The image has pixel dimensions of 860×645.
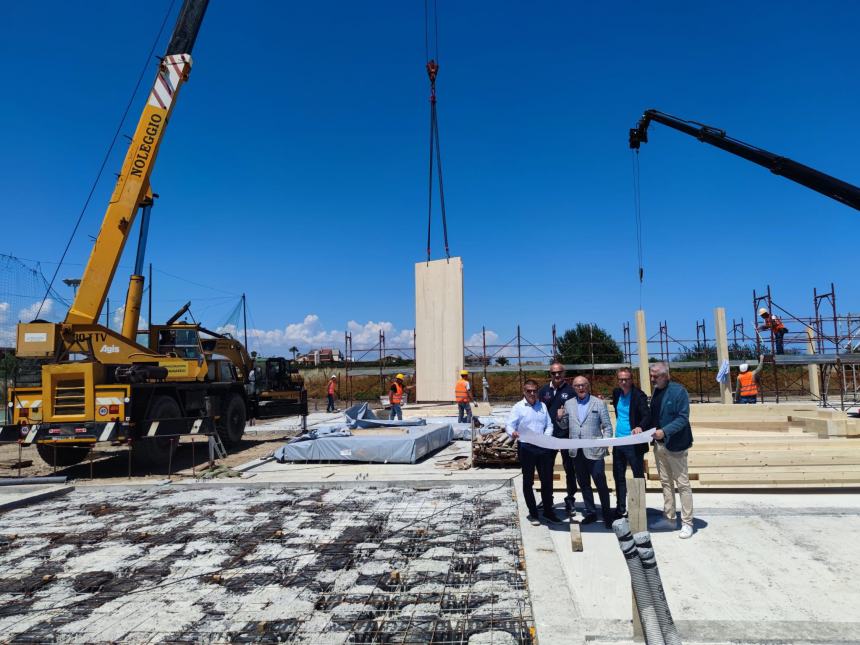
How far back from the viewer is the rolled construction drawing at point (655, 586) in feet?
8.21

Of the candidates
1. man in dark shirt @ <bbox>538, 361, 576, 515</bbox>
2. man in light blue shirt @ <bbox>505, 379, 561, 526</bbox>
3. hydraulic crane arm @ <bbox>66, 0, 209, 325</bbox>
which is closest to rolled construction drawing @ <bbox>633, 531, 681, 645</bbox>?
man in light blue shirt @ <bbox>505, 379, 561, 526</bbox>

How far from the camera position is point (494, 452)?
30.1 ft

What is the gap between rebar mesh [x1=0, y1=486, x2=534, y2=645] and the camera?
3.78 meters

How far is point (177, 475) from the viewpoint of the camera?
9.74 meters

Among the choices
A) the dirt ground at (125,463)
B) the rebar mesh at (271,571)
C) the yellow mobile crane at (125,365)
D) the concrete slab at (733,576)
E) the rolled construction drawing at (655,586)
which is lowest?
the dirt ground at (125,463)

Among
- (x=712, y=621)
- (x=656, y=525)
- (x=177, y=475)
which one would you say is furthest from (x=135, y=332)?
(x=712, y=621)

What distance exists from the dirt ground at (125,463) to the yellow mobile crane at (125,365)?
36cm

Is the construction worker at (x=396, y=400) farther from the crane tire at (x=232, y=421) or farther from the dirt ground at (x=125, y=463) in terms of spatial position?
the crane tire at (x=232, y=421)

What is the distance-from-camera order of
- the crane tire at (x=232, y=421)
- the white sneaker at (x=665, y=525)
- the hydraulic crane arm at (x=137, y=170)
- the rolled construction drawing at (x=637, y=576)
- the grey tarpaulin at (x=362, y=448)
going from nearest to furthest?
the rolled construction drawing at (x=637, y=576)
the white sneaker at (x=665, y=525)
the grey tarpaulin at (x=362, y=448)
the hydraulic crane arm at (x=137, y=170)
the crane tire at (x=232, y=421)

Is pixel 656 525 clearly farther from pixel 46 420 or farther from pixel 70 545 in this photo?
pixel 46 420

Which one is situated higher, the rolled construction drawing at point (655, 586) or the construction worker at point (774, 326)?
the construction worker at point (774, 326)

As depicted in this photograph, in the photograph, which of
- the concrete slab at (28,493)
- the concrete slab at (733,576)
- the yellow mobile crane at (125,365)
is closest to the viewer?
the concrete slab at (733,576)

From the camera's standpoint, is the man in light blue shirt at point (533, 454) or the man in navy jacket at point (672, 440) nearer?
the man in navy jacket at point (672, 440)

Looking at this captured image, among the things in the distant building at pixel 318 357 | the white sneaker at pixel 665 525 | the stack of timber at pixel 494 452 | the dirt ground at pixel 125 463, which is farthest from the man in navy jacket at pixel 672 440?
the distant building at pixel 318 357
